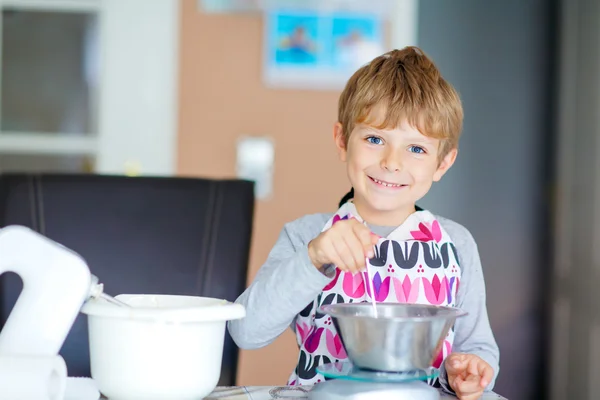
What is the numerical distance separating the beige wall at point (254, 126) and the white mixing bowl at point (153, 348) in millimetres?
1793

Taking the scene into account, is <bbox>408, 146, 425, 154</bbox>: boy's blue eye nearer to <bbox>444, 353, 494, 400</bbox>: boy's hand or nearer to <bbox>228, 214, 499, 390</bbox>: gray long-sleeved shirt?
<bbox>228, 214, 499, 390</bbox>: gray long-sleeved shirt

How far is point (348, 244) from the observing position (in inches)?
40.7

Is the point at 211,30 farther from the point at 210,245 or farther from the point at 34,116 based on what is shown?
the point at 210,245

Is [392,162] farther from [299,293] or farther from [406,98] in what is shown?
[299,293]

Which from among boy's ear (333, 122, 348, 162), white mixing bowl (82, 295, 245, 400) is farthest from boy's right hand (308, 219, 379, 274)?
boy's ear (333, 122, 348, 162)

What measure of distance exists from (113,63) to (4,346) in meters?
1.87

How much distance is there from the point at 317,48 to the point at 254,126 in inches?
13.0

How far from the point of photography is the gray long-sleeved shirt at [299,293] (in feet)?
3.67

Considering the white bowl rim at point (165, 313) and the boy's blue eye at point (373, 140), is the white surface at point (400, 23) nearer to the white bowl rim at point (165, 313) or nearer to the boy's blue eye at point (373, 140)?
the boy's blue eye at point (373, 140)

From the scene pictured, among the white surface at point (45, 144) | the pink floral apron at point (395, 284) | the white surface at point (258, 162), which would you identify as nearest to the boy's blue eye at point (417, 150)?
the pink floral apron at point (395, 284)

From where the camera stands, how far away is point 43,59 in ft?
8.75

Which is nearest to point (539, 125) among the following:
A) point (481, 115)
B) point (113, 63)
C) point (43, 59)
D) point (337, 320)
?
point (481, 115)

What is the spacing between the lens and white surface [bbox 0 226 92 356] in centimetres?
90

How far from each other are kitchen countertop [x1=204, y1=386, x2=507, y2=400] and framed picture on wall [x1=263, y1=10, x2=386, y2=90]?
5.61 ft
